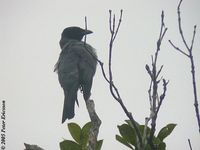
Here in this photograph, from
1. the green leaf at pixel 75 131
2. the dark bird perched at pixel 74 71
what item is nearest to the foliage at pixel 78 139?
the green leaf at pixel 75 131

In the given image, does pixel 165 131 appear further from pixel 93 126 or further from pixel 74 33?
pixel 74 33

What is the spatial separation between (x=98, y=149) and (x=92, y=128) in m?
0.18

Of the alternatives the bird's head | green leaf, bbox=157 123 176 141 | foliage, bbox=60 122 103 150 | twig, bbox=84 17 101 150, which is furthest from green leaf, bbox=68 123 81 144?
the bird's head

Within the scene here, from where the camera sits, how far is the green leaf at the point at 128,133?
9.68ft

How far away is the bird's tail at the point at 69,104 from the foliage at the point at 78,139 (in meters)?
2.33

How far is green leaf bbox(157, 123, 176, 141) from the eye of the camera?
295 cm

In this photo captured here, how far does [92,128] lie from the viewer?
10.6 ft

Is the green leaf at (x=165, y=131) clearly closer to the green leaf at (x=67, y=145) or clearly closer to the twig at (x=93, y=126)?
the twig at (x=93, y=126)

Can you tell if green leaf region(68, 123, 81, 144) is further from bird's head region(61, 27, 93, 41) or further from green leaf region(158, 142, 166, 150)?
bird's head region(61, 27, 93, 41)

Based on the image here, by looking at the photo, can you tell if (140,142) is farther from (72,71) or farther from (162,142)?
(72,71)

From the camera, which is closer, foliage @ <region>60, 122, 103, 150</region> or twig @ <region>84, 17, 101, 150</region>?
twig @ <region>84, 17, 101, 150</region>

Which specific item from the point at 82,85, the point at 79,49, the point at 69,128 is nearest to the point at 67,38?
the point at 79,49

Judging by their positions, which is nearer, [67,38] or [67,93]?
A: [67,93]

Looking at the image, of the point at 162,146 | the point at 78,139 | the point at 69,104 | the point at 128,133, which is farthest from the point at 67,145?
the point at 69,104
